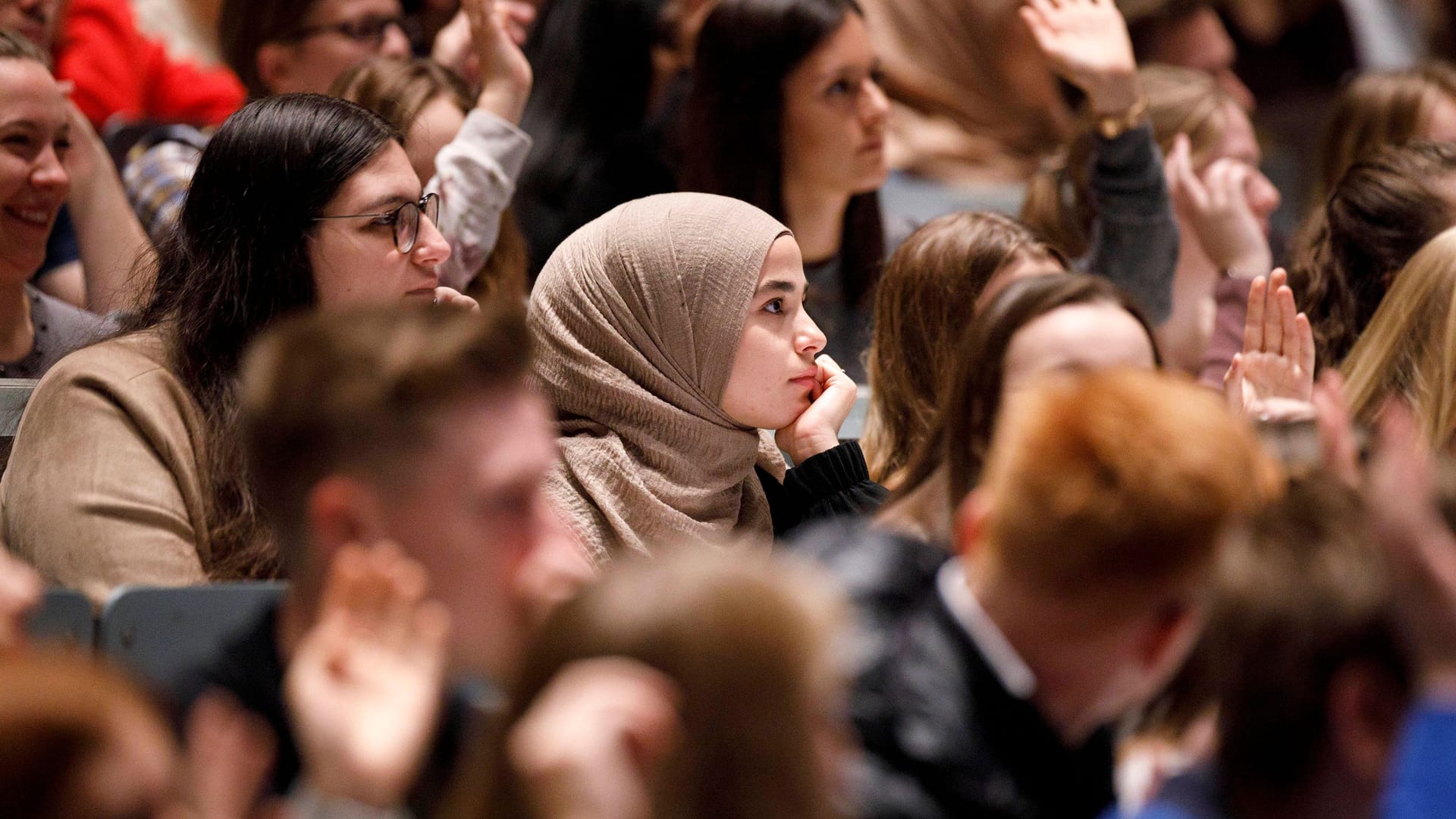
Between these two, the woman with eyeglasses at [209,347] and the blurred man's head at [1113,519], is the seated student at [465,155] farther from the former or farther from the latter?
the blurred man's head at [1113,519]

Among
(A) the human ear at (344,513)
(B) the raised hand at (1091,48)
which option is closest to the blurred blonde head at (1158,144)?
(B) the raised hand at (1091,48)

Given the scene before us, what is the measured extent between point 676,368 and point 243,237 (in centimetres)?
63

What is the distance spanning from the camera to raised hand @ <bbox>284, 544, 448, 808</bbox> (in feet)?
4.26

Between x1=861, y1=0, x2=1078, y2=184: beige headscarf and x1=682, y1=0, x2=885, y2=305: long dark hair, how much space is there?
1.49 m

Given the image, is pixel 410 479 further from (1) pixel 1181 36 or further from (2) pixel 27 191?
(1) pixel 1181 36

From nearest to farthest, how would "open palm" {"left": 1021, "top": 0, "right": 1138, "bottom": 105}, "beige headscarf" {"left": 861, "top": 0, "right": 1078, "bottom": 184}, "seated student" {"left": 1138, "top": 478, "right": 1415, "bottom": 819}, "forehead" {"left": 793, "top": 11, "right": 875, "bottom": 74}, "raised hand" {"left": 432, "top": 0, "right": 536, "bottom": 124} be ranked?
1. "seated student" {"left": 1138, "top": 478, "right": 1415, "bottom": 819}
2. "raised hand" {"left": 432, "top": 0, "right": 536, "bottom": 124}
3. "open palm" {"left": 1021, "top": 0, "right": 1138, "bottom": 105}
4. "forehead" {"left": 793, "top": 11, "right": 875, "bottom": 74}
5. "beige headscarf" {"left": 861, "top": 0, "right": 1078, "bottom": 184}

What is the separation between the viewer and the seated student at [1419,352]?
2.47 m

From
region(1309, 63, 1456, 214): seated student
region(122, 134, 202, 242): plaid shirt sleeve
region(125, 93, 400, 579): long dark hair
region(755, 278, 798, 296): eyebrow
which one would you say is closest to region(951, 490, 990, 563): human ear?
region(755, 278, 798, 296): eyebrow

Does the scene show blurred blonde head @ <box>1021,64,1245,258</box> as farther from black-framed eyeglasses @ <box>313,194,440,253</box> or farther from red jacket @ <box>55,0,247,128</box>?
red jacket @ <box>55,0,247,128</box>

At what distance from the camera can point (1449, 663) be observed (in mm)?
1434

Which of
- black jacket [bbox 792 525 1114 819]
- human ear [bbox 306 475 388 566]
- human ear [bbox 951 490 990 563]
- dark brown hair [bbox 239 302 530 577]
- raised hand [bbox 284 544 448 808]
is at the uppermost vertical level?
dark brown hair [bbox 239 302 530 577]

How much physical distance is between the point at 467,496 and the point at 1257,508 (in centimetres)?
66

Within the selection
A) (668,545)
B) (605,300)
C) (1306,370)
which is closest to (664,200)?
(605,300)

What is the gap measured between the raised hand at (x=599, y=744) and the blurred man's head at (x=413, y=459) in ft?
0.72
